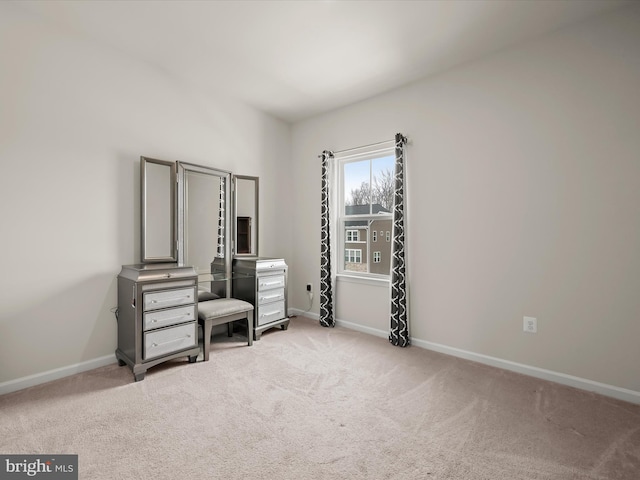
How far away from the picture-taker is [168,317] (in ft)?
8.25

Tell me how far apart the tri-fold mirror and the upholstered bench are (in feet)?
1.40

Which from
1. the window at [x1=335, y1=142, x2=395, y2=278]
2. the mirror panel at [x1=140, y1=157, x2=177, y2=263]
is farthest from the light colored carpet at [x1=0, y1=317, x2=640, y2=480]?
the window at [x1=335, y1=142, x2=395, y2=278]

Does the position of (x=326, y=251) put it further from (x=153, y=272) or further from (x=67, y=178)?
(x=67, y=178)

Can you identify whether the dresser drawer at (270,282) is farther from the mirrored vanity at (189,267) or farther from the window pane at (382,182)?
the window pane at (382,182)

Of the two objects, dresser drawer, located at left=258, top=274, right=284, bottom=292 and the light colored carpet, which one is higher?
dresser drawer, located at left=258, top=274, right=284, bottom=292

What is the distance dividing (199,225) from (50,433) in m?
1.97

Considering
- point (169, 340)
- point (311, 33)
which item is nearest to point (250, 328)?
point (169, 340)

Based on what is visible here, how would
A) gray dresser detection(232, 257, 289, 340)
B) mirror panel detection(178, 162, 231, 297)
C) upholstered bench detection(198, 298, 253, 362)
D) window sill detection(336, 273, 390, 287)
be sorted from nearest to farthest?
upholstered bench detection(198, 298, 253, 362) → mirror panel detection(178, 162, 231, 297) → gray dresser detection(232, 257, 289, 340) → window sill detection(336, 273, 390, 287)

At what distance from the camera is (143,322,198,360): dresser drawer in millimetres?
2408

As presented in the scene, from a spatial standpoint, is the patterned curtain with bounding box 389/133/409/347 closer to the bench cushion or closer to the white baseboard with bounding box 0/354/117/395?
the bench cushion

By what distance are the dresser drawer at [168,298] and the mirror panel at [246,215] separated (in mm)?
1012

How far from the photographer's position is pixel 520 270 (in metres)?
2.52

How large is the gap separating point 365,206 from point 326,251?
748 mm

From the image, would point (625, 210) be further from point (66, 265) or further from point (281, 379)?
point (66, 265)
